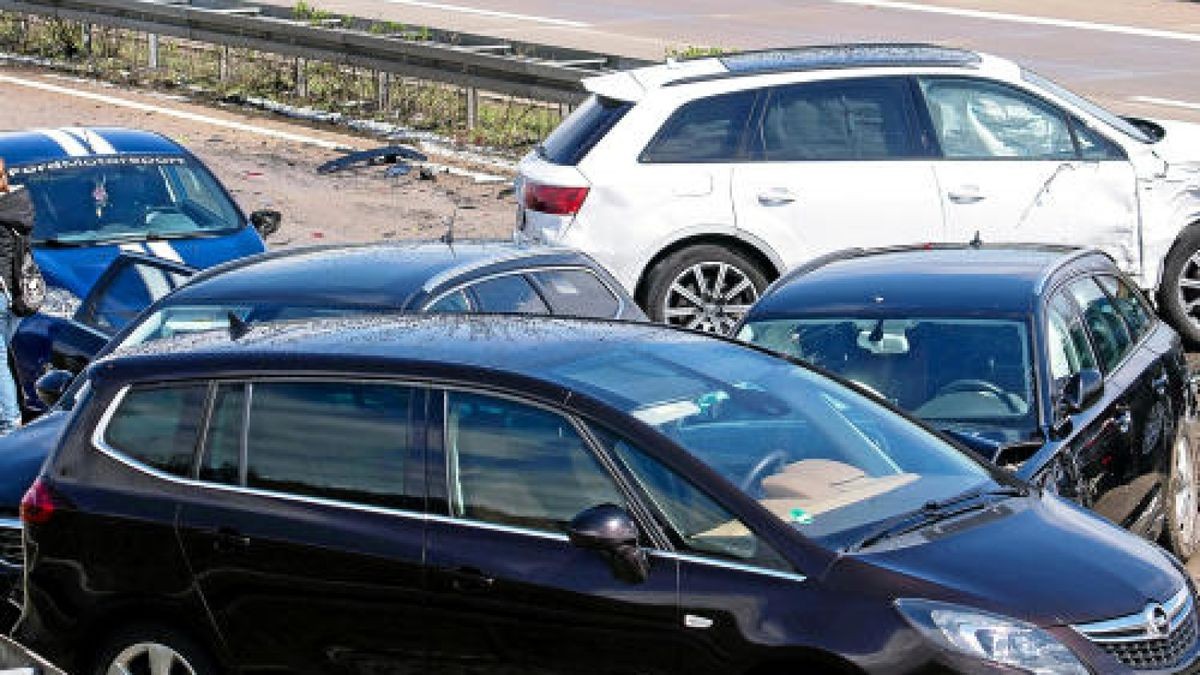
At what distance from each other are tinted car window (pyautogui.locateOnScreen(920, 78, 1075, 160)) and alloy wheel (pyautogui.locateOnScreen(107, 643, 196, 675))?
750cm

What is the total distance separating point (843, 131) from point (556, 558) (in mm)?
7604

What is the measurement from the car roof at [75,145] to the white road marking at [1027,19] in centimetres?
1657

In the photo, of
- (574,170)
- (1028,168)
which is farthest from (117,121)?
(1028,168)

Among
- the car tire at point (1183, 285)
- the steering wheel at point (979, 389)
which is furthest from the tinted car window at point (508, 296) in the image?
the car tire at point (1183, 285)

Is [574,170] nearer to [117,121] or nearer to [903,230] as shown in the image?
[903,230]

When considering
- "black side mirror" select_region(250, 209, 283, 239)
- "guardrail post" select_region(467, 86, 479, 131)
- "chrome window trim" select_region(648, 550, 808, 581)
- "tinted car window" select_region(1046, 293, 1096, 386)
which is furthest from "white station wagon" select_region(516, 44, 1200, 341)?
"guardrail post" select_region(467, 86, 479, 131)

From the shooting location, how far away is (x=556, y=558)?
23.0 ft

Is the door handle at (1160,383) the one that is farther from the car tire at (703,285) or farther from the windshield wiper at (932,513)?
the car tire at (703,285)

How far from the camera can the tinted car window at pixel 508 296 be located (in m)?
10.4

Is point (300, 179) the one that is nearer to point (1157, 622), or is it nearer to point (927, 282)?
point (927, 282)

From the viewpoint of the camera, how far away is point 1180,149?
14.1 metres

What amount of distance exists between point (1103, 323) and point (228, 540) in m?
4.25

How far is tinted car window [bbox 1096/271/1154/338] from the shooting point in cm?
1048

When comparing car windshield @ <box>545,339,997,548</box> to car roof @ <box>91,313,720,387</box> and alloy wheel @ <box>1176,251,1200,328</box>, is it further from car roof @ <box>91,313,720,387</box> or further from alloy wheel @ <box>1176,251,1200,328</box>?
alloy wheel @ <box>1176,251,1200,328</box>
